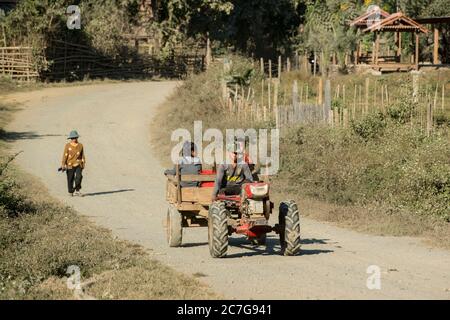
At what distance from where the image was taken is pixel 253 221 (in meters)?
13.3

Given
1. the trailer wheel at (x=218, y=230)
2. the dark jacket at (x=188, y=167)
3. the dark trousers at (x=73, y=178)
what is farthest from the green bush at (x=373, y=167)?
the trailer wheel at (x=218, y=230)

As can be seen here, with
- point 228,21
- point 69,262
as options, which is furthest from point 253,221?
point 228,21

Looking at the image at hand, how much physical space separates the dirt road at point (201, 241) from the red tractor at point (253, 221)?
261 mm

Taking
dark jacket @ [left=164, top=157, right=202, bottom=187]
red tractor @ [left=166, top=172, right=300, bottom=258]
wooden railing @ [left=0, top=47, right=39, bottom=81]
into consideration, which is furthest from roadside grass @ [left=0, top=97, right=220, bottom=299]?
wooden railing @ [left=0, top=47, right=39, bottom=81]

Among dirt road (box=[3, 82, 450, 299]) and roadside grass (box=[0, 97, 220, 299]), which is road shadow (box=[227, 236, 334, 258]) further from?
roadside grass (box=[0, 97, 220, 299])

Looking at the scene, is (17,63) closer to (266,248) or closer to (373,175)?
(373,175)

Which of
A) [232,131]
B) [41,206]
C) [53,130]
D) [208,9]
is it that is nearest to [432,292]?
[41,206]

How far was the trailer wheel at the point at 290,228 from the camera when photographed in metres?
13.3

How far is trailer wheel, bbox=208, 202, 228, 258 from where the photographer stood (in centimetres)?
1329

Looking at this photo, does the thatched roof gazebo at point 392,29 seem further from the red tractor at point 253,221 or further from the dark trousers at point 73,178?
the red tractor at point 253,221

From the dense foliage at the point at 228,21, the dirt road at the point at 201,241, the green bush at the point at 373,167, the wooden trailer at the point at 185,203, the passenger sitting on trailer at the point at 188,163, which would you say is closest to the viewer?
the dirt road at the point at 201,241

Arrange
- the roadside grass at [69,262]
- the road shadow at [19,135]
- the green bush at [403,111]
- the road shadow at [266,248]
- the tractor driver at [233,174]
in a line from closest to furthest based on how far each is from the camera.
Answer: the roadside grass at [69,262]
the tractor driver at [233,174]
the road shadow at [266,248]
the green bush at [403,111]
the road shadow at [19,135]

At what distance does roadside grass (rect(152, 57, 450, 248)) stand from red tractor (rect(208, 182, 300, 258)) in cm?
350

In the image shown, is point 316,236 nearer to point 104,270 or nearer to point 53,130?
point 104,270
